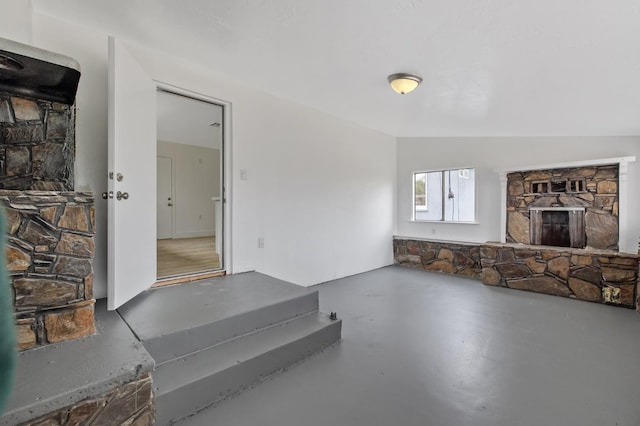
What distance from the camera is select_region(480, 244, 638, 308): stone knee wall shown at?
347cm

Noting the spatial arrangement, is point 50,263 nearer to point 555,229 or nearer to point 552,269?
point 552,269

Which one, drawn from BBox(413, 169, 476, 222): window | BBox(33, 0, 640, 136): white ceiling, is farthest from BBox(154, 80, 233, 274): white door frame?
BBox(413, 169, 476, 222): window

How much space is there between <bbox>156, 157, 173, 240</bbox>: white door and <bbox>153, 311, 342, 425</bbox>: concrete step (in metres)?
5.61

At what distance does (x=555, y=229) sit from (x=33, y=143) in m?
5.78

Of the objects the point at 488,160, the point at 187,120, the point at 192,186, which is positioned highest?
the point at 187,120

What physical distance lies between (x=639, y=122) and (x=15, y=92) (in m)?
5.59

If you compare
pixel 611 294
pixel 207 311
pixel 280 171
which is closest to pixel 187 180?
pixel 280 171

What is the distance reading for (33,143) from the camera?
1972 mm

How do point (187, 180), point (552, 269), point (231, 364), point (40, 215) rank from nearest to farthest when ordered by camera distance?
point (40, 215) → point (231, 364) → point (552, 269) → point (187, 180)

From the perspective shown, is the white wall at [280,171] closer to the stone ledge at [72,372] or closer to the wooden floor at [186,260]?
the wooden floor at [186,260]

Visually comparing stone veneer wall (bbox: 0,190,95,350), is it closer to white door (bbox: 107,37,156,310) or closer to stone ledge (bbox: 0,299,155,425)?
stone ledge (bbox: 0,299,155,425)

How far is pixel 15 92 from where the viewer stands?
1.82m

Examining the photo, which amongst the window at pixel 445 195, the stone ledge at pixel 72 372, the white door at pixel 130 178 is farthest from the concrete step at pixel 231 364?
the window at pixel 445 195

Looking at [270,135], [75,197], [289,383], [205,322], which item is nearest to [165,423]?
[205,322]
